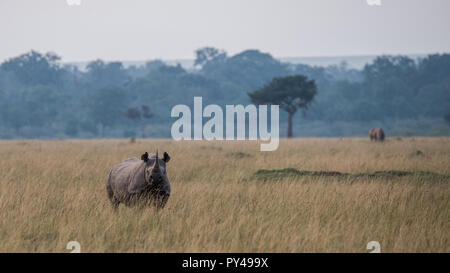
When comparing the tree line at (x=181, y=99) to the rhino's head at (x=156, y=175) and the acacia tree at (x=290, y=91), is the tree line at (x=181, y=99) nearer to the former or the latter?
the acacia tree at (x=290, y=91)

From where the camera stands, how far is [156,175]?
8.05 meters

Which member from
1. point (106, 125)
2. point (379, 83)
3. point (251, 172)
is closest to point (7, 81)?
point (106, 125)

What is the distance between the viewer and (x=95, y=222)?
800cm

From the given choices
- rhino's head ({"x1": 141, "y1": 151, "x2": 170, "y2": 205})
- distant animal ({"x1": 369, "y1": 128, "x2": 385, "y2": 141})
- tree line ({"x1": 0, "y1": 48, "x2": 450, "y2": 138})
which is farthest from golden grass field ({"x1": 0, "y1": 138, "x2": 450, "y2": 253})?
tree line ({"x1": 0, "y1": 48, "x2": 450, "y2": 138})

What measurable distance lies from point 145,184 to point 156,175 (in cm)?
47

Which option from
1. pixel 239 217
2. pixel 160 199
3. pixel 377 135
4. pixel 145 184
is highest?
pixel 145 184

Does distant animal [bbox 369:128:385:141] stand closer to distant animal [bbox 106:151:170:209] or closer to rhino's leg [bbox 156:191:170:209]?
distant animal [bbox 106:151:170:209]

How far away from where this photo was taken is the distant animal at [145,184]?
26.7 ft

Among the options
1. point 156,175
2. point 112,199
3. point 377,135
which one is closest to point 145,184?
point 156,175

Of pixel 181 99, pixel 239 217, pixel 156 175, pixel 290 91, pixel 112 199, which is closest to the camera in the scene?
pixel 156 175

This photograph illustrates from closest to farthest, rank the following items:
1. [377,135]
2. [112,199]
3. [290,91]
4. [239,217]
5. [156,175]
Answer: [156,175], [239,217], [112,199], [377,135], [290,91]

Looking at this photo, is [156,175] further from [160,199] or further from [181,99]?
[181,99]

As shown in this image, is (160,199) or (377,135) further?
(377,135)
